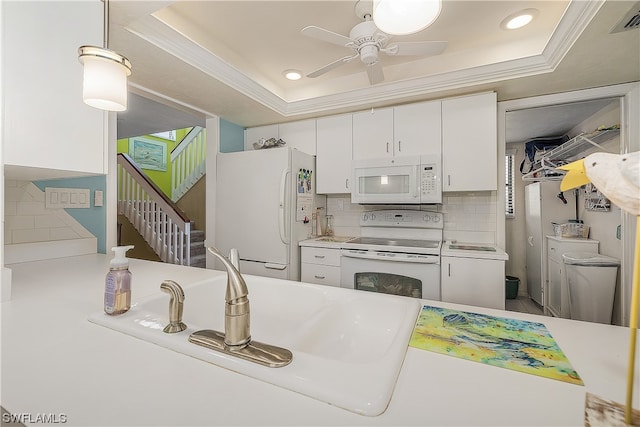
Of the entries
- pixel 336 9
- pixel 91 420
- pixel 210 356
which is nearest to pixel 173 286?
pixel 210 356

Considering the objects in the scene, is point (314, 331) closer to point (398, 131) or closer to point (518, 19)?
point (398, 131)

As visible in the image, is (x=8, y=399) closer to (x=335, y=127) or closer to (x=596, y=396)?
(x=596, y=396)

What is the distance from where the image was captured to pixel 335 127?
2941 mm

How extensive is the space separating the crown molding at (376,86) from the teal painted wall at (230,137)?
692 millimetres

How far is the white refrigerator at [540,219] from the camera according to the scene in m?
2.75

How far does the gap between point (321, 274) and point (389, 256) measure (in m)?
0.68

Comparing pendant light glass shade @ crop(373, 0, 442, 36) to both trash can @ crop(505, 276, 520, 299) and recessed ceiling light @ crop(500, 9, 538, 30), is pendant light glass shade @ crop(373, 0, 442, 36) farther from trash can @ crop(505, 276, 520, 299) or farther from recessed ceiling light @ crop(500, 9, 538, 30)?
trash can @ crop(505, 276, 520, 299)

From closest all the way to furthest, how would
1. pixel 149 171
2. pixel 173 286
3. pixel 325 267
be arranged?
1. pixel 173 286
2. pixel 325 267
3. pixel 149 171

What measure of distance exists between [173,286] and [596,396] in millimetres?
934

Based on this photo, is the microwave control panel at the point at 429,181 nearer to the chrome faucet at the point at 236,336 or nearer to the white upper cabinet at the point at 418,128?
the white upper cabinet at the point at 418,128

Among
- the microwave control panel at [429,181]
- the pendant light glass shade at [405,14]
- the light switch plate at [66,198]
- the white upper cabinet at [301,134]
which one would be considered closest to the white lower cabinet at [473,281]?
the microwave control panel at [429,181]

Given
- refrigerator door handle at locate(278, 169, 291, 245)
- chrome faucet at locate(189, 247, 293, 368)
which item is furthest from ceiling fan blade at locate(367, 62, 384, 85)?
chrome faucet at locate(189, 247, 293, 368)

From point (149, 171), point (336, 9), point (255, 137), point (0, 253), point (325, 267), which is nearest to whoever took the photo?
point (0, 253)

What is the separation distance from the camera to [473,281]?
215cm
